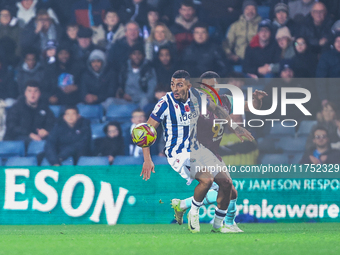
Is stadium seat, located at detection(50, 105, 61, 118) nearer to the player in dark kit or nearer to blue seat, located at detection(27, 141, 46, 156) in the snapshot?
blue seat, located at detection(27, 141, 46, 156)

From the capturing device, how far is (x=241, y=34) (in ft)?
33.4

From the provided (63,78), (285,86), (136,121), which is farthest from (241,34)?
(63,78)

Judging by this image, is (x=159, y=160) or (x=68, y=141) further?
(x=68, y=141)

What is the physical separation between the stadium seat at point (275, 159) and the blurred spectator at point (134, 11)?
3456 millimetres

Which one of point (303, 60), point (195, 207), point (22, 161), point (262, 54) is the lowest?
point (195, 207)

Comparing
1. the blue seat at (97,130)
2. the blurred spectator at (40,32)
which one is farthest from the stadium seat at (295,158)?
the blurred spectator at (40,32)

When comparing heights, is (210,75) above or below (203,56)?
below

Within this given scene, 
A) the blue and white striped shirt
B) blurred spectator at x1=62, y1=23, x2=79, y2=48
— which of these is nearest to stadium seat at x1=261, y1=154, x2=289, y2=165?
the blue and white striped shirt

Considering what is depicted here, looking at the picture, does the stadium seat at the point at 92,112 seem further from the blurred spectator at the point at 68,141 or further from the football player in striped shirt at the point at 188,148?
the football player in striped shirt at the point at 188,148

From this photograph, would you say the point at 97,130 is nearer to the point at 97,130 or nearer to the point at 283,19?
the point at 97,130

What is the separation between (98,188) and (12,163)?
2156mm

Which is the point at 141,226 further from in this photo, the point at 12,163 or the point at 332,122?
the point at 332,122

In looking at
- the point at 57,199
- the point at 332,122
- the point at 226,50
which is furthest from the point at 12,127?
the point at 332,122

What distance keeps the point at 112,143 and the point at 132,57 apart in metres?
1.71
